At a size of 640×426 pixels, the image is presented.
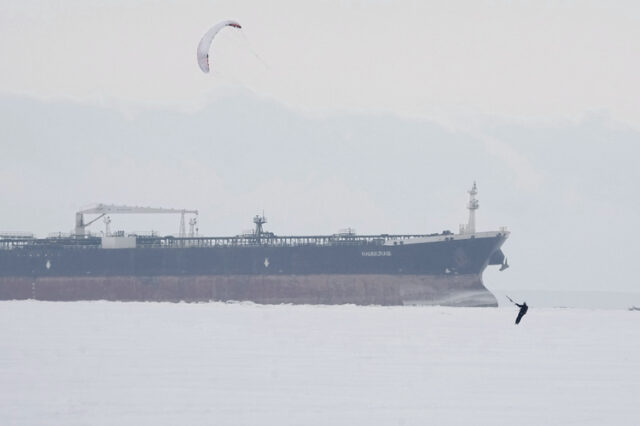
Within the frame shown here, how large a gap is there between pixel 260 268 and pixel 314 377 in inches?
1740

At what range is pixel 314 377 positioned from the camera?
22.1 meters

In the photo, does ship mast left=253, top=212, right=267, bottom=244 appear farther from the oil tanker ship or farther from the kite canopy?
the kite canopy

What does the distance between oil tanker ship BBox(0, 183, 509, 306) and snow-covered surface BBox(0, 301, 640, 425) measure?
1019 inches

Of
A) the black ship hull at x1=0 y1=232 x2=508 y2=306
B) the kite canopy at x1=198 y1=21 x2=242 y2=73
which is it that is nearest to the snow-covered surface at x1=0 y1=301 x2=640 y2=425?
the kite canopy at x1=198 y1=21 x2=242 y2=73

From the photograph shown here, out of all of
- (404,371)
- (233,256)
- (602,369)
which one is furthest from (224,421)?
(233,256)

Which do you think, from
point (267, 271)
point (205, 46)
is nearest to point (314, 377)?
point (205, 46)

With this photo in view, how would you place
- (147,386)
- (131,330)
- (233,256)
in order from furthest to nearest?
(233,256) → (131,330) → (147,386)

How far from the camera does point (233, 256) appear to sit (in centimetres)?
6712

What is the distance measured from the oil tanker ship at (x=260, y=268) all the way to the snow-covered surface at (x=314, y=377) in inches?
1019

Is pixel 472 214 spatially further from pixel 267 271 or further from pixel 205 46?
pixel 205 46

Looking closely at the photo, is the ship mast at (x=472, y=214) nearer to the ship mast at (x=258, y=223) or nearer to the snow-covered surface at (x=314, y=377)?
the ship mast at (x=258, y=223)

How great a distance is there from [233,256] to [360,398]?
48.6 metres

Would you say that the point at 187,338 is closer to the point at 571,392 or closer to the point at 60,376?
the point at 60,376

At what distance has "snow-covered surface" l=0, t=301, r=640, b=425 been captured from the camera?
1719cm
